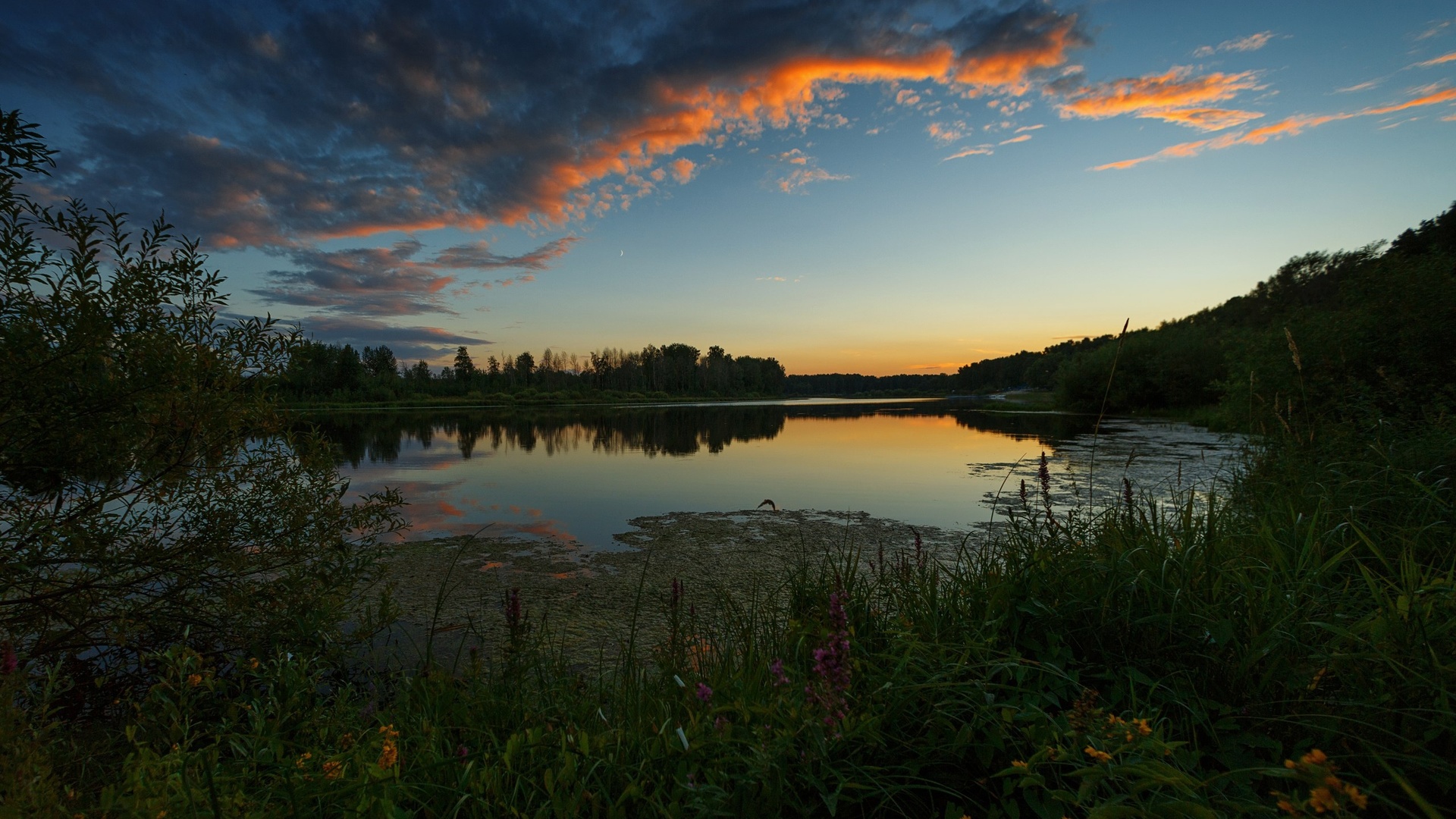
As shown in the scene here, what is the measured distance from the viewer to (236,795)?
167cm

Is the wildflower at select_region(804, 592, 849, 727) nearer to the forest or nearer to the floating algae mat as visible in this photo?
the forest

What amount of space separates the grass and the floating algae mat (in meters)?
1.67

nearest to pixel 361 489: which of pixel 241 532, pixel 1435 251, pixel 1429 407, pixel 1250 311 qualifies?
pixel 241 532

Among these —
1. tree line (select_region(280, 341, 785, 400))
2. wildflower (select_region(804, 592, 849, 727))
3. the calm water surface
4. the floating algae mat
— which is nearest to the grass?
wildflower (select_region(804, 592, 849, 727))

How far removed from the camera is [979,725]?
6.12 feet

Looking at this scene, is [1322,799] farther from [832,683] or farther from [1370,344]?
[1370,344]

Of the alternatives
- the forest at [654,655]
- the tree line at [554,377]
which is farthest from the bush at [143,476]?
the tree line at [554,377]

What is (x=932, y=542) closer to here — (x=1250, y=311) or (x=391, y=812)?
(x=391, y=812)

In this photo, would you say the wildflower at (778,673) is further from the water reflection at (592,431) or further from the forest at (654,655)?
the water reflection at (592,431)

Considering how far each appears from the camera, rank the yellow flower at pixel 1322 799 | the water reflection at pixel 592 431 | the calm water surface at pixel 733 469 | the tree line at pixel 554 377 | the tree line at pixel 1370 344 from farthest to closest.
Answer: the tree line at pixel 554 377, the water reflection at pixel 592 431, the calm water surface at pixel 733 469, the tree line at pixel 1370 344, the yellow flower at pixel 1322 799

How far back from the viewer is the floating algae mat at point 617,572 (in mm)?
5391

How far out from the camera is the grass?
5.06 feet

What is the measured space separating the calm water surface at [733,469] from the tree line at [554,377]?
43.8 m

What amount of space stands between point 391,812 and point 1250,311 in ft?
194
